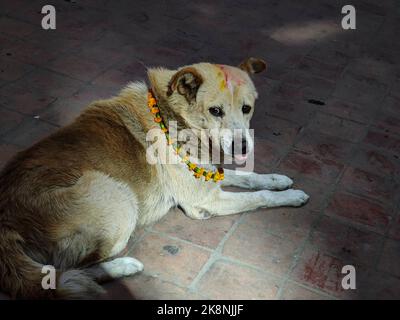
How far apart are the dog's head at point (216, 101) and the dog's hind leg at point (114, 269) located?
92 centimetres

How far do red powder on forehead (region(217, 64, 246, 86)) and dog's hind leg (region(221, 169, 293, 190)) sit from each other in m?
0.85

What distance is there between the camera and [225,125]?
327 cm

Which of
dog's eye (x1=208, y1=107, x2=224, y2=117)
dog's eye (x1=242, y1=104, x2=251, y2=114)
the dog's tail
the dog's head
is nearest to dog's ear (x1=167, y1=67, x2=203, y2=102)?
the dog's head

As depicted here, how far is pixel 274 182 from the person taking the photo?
389 centimetres

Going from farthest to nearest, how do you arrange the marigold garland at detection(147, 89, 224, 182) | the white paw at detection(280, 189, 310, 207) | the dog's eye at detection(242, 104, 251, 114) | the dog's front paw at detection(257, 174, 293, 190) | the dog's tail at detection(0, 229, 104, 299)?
the dog's front paw at detection(257, 174, 293, 190) < the white paw at detection(280, 189, 310, 207) < the marigold garland at detection(147, 89, 224, 182) < the dog's eye at detection(242, 104, 251, 114) < the dog's tail at detection(0, 229, 104, 299)

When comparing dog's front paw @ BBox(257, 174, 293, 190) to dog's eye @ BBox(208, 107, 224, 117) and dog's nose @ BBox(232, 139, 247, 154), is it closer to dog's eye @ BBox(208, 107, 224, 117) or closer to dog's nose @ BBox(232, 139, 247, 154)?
dog's nose @ BBox(232, 139, 247, 154)

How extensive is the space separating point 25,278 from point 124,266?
0.64m

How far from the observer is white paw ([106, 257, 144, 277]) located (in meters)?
3.07

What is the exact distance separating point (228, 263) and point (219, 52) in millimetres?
2917

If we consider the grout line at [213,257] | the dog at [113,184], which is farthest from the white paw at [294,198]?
the grout line at [213,257]

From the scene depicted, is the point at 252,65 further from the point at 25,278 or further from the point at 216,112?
the point at 25,278

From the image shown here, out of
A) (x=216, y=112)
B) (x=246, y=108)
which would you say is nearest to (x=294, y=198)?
(x=246, y=108)

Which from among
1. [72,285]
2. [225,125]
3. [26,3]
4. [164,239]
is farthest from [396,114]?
[26,3]
